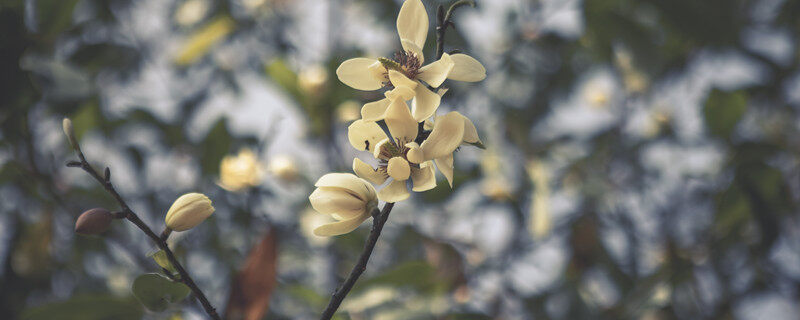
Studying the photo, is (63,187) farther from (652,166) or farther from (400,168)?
(652,166)

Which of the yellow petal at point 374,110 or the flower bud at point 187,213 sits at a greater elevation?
the yellow petal at point 374,110

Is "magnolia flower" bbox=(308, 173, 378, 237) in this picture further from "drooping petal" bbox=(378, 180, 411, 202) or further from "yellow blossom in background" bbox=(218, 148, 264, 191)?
"yellow blossom in background" bbox=(218, 148, 264, 191)

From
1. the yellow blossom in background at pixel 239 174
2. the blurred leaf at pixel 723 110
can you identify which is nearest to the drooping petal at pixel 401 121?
the yellow blossom in background at pixel 239 174

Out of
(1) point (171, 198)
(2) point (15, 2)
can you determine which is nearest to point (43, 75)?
(2) point (15, 2)

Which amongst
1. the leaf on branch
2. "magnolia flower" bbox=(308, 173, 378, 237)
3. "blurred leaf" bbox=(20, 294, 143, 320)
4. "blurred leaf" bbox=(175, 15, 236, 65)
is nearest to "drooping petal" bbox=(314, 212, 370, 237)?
"magnolia flower" bbox=(308, 173, 378, 237)

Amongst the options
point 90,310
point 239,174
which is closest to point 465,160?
point 239,174

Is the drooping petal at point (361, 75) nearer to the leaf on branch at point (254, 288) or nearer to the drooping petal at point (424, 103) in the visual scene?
the drooping petal at point (424, 103)
